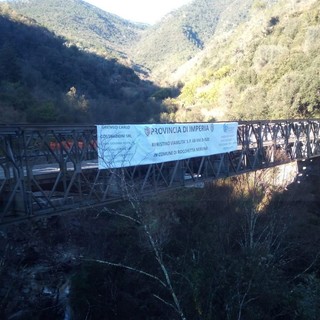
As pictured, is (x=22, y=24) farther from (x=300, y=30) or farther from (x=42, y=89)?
(x=300, y=30)

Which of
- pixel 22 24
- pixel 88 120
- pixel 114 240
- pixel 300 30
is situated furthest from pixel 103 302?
pixel 22 24

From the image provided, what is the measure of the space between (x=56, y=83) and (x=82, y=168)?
3624cm

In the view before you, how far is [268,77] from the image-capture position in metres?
36.9

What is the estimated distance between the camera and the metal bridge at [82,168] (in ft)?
27.4

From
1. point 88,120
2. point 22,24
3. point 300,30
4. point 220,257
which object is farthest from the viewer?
point 22,24

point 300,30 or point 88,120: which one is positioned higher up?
point 300,30

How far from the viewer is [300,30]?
38.9 m

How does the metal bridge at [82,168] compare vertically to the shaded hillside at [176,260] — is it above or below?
above

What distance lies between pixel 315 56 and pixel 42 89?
25.9 meters

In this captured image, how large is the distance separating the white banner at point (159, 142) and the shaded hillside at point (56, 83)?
18798 mm

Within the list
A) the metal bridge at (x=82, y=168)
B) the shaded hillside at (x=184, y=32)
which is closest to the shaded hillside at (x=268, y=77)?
the metal bridge at (x=82, y=168)

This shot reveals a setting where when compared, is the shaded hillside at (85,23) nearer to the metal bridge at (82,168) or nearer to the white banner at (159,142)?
the metal bridge at (82,168)

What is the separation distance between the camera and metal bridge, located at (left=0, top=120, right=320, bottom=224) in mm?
8359

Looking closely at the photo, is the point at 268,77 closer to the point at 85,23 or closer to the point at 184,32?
the point at 184,32
